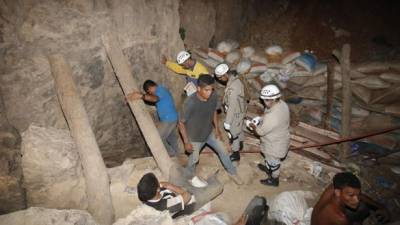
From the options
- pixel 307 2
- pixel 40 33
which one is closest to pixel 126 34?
pixel 40 33

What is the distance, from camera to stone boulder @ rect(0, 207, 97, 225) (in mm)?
3064

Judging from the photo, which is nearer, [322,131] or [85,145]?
[85,145]

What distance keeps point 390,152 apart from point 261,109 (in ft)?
8.62

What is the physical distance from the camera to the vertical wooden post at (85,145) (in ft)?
12.3

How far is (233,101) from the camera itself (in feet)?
17.0

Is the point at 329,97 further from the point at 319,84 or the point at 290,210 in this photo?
the point at 290,210

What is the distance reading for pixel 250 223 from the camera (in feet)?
12.3

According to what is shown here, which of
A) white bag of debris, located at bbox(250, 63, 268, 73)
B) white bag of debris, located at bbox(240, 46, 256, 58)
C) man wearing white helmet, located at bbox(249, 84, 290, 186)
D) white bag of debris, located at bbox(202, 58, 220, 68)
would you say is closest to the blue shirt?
man wearing white helmet, located at bbox(249, 84, 290, 186)

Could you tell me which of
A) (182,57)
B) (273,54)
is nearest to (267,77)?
(273,54)

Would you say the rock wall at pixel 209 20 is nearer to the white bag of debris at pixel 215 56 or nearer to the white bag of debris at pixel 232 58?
the white bag of debris at pixel 215 56

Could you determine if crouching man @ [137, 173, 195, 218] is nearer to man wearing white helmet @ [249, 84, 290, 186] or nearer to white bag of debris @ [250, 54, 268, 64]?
Result: man wearing white helmet @ [249, 84, 290, 186]

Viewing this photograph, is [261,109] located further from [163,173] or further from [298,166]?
[163,173]

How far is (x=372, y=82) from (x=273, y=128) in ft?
9.43

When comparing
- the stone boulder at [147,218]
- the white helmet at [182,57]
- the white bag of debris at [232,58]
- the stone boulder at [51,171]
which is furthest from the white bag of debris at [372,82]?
the stone boulder at [51,171]
